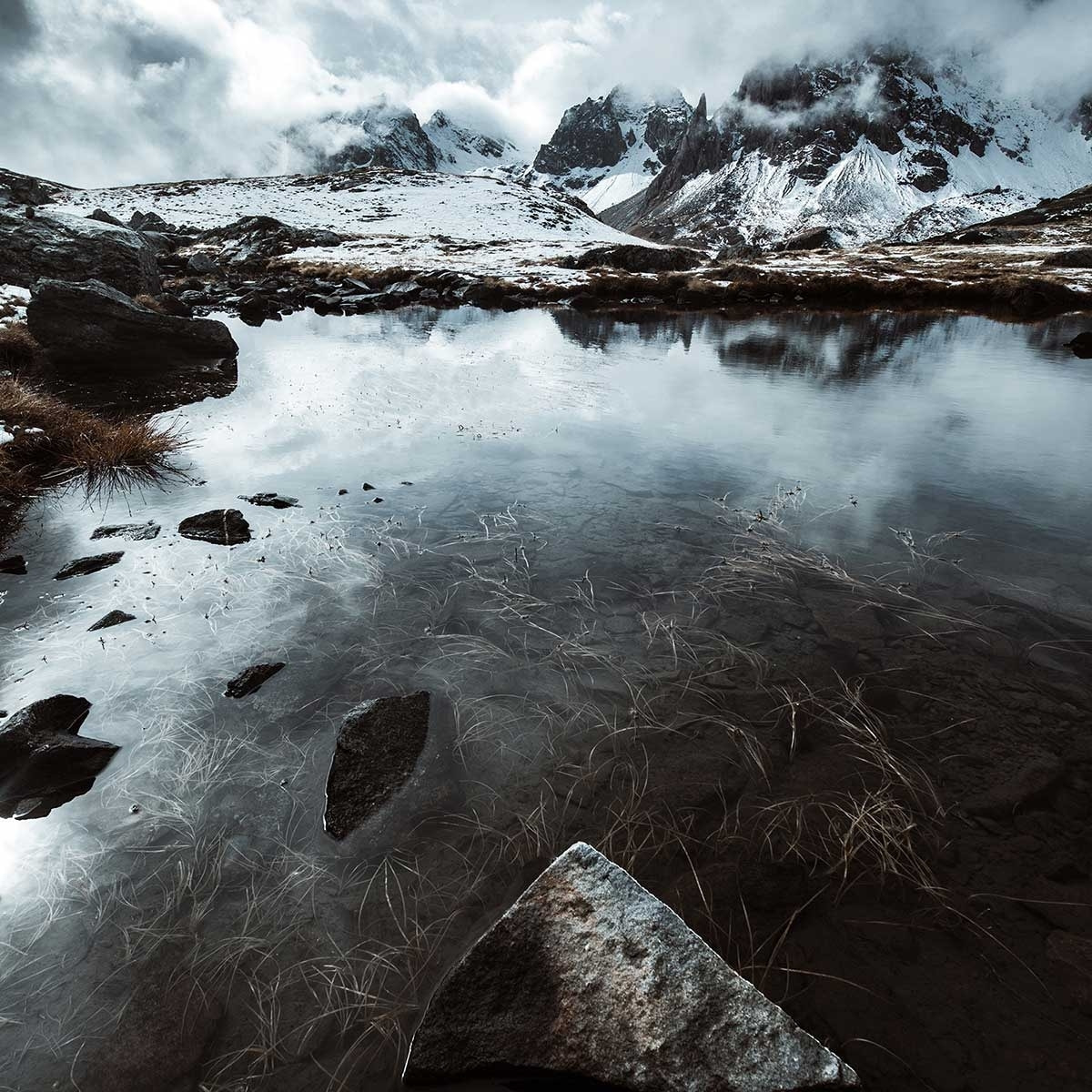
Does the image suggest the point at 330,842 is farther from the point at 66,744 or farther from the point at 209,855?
the point at 66,744

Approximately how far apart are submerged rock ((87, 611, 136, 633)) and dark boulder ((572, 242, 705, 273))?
61552 mm

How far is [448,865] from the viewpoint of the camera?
3199 millimetres

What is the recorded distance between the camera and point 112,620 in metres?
5.18

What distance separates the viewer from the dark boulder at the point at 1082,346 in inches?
788

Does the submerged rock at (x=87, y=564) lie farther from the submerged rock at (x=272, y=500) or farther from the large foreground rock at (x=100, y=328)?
the large foreground rock at (x=100, y=328)

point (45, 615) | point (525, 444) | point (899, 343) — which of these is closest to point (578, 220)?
point (899, 343)

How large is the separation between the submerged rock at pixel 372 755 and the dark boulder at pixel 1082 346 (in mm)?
26124

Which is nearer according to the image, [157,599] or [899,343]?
[157,599]

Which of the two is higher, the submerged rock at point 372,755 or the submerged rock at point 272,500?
the submerged rock at point 272,500

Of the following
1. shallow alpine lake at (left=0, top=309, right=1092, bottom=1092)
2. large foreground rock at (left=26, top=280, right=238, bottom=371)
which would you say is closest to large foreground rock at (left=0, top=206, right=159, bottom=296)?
large foreground rock at (left=26, top=280, right=238, bottom=371)

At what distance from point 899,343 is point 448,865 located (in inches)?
1054

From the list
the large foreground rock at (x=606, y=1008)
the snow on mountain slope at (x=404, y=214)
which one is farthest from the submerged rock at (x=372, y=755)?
the snow on mountain slope at (x=404, y=214)

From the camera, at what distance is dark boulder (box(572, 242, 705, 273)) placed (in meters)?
60.2

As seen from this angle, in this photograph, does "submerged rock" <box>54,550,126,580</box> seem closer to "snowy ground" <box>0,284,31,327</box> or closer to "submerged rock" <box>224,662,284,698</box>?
"submerged rock" <box>224,662,284,698</box>
